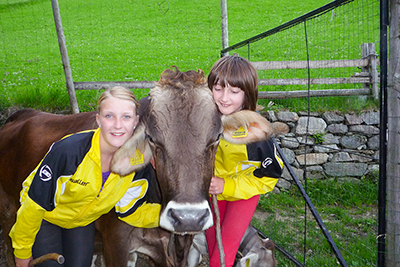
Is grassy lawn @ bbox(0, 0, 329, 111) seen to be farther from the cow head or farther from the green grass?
the green grass

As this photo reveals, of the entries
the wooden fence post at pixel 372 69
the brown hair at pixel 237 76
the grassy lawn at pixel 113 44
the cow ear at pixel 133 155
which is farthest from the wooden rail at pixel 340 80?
the cow ear at pixel 133 155

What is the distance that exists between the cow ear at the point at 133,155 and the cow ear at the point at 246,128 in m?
0.60

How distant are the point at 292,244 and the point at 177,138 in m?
2.98

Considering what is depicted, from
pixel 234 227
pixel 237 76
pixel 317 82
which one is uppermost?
pixel 317 82

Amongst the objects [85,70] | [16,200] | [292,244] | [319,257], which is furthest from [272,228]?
[85,70]

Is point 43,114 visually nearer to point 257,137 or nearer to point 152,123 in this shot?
point 152,123

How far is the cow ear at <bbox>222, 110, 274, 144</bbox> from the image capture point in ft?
7.68

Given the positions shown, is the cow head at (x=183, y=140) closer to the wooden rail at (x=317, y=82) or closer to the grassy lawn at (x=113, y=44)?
the grassy lawn at (x=113, y=44)

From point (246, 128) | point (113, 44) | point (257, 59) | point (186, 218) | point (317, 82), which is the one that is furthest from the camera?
point (113, 44)

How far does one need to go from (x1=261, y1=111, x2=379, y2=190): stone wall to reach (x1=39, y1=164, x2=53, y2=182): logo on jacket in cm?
443

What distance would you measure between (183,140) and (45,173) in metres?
0.94

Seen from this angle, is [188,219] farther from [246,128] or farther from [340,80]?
[340,80]

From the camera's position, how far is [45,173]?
2156 millimetres

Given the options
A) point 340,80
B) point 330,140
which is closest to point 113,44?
point 340,80
